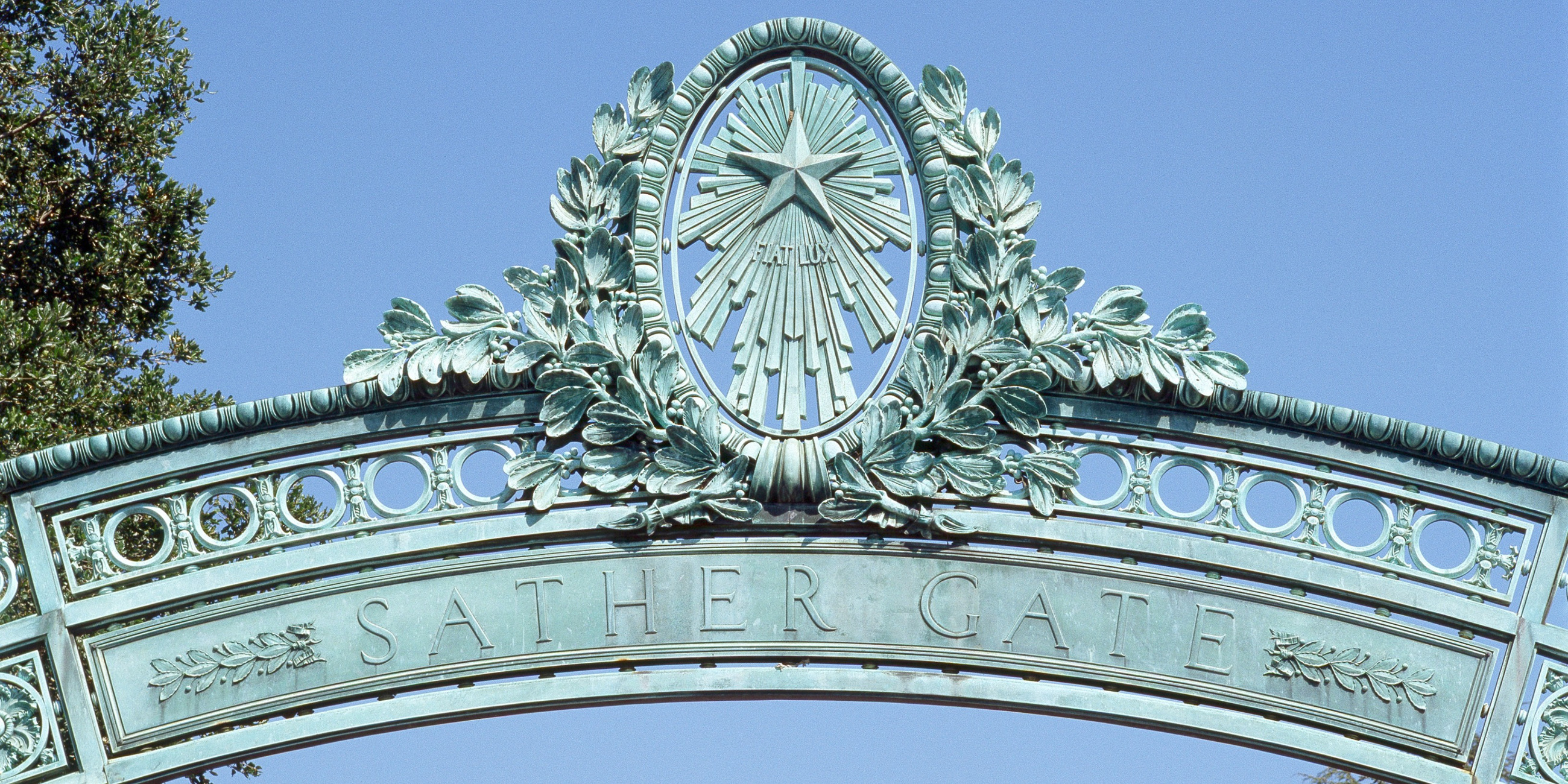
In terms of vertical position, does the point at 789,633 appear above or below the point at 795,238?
below

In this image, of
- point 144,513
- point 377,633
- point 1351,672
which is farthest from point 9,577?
point 1351,672

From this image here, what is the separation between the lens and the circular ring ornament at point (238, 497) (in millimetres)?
6727

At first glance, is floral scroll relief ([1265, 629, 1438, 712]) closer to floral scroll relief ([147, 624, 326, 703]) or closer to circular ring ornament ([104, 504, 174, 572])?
floral scroll relief ([147, 624, 326, 703])

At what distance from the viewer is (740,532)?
265 inches

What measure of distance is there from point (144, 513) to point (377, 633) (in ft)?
3.25

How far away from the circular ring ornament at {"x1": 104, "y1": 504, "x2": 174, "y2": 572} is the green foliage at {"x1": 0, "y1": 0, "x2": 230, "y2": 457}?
7.84ft

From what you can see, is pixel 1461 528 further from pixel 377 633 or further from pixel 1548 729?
pixel 377 633

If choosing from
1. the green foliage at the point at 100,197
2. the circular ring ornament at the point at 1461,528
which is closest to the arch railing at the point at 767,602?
the circular ring ornament at the point at 1461,528

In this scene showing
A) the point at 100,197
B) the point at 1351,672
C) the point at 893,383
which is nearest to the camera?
the point at 1351,672

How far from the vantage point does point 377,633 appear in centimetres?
663

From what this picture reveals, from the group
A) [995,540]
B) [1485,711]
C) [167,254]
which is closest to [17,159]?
[167,254]

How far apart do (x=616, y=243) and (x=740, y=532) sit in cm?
114

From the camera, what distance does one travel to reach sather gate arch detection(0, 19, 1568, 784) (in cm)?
656

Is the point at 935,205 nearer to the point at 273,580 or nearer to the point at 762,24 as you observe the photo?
the point at 762,24
